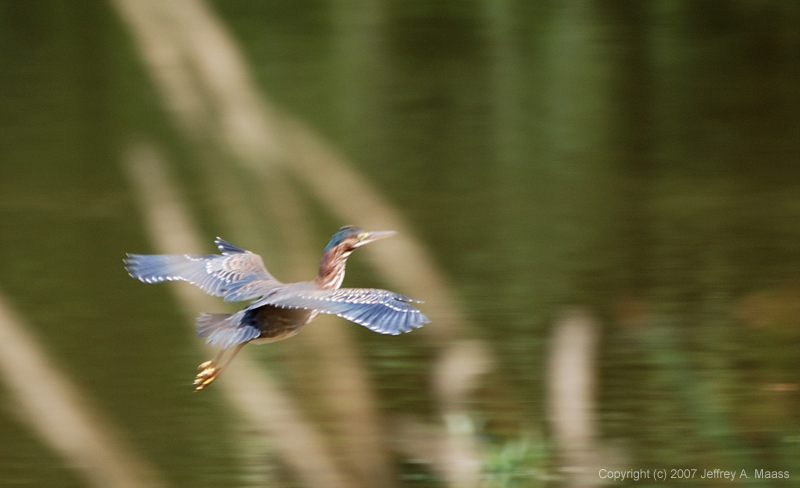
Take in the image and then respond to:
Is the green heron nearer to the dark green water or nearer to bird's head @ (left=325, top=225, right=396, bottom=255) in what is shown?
bird's head @ (left=325, top=225, right=396, bottom=255)

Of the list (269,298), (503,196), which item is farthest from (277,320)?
(503,196)

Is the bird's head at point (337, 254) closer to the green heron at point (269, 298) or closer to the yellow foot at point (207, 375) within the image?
the green heron at point (269, 298)

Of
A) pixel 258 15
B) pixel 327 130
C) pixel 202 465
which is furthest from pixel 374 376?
pixel 258 15

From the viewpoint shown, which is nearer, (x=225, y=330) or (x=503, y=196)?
(x=225, y=330)

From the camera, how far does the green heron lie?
0.89 metres

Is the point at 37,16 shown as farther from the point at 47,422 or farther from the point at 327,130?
the point at 47,422

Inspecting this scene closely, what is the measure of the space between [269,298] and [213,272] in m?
0.15

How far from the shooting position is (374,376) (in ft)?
7.40

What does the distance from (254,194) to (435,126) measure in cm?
90

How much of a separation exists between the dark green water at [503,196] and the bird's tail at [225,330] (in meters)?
1.20

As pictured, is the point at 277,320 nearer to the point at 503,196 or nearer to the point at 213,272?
the point at 213,272

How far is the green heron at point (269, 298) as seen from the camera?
0.89 m

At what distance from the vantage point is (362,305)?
912mm

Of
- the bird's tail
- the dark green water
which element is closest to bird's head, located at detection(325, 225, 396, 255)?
the bird's tail
